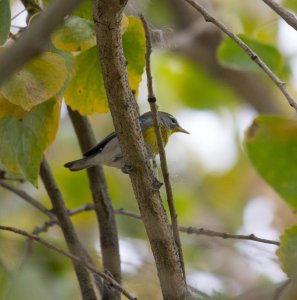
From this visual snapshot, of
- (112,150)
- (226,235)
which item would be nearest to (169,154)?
(112,150)

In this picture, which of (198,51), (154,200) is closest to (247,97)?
(198,51)

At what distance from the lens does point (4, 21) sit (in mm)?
960

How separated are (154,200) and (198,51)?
2411 millimetres

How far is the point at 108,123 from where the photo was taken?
10.9 ft

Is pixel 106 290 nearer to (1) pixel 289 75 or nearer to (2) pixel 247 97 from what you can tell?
(1) pixel 289 75

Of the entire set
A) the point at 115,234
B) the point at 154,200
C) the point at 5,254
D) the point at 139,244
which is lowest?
the point at 154,200

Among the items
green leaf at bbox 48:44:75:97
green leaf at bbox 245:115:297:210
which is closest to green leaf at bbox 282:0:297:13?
green leaf at bbox 245:115:297:210

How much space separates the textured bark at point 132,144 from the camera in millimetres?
822

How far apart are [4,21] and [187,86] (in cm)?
239

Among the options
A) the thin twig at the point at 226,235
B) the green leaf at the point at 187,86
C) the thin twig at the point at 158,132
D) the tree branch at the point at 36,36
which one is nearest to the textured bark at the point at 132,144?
the thin twig at the point at 158,132

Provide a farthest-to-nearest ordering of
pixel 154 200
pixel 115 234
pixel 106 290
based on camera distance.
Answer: pixel 115 234, pixel 106 290, pixel 154 200

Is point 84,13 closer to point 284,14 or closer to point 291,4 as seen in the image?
point 284,14

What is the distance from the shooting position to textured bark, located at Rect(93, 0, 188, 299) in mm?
822

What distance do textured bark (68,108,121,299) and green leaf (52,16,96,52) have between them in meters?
0.38
